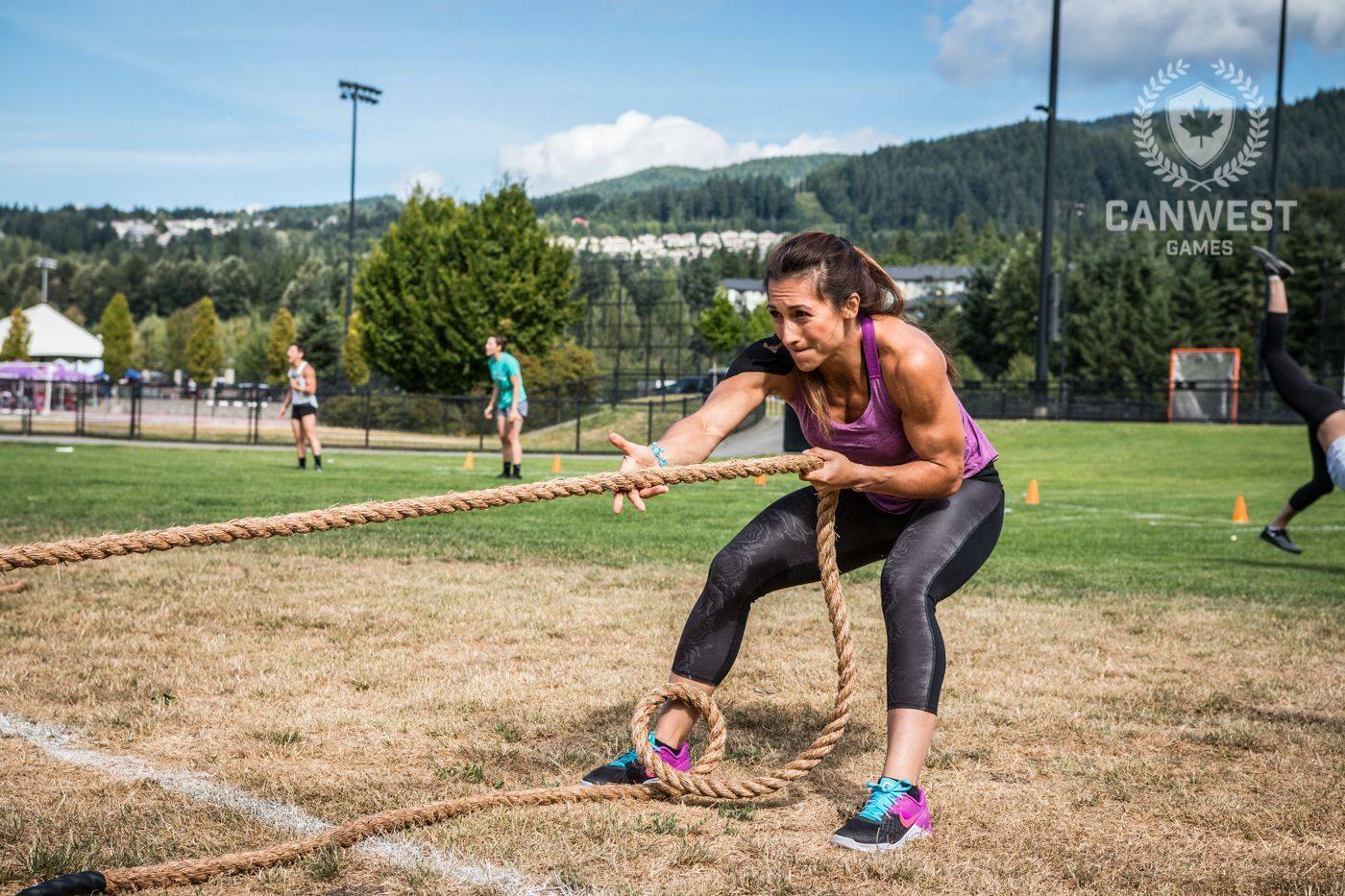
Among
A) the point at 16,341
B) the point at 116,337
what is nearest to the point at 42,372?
the point at 16,341

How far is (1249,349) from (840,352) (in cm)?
6293

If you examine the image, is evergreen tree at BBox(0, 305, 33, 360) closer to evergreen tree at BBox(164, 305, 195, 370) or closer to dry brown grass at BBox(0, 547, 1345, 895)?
evergreen tree at BBox(164, 305, 195, 370)

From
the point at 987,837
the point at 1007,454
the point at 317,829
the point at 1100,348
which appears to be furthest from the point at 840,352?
the point at 1100,348

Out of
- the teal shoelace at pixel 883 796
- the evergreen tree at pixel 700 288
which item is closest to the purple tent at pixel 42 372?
the evergreen tree at pixel 700 288

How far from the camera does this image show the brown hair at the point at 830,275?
3.46 meters

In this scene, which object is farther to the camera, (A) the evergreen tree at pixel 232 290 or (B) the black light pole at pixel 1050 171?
(A) the evergreen tree at pixel 232 290

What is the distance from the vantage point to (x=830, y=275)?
347 centimetres

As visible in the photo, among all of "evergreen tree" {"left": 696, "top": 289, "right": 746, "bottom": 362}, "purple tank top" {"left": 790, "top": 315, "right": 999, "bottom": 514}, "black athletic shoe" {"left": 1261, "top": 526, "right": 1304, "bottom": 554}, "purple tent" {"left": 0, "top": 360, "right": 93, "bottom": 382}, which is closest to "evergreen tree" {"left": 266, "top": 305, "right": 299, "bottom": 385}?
"purple tent" {"left": 0, "top": 360, "right": 93, "bottom": 382}

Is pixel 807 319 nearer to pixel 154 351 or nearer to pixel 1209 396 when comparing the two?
pixel 1209 396

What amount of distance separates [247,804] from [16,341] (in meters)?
89.0

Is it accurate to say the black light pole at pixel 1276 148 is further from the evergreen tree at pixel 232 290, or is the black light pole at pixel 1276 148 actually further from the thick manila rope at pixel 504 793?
the evergreen tree at pixel 232 290

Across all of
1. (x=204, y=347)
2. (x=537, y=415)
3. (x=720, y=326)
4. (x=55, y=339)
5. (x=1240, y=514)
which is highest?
(x=720, y=326)

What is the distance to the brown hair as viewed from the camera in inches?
136

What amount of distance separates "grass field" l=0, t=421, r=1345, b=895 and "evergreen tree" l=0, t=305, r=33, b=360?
266ft
